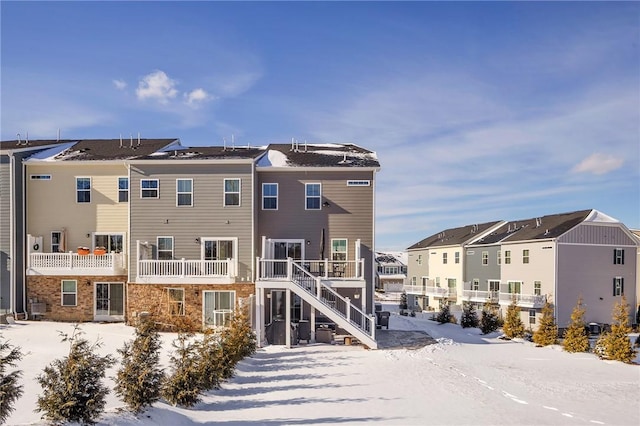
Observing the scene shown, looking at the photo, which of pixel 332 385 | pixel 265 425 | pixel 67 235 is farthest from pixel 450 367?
pixel 67 235

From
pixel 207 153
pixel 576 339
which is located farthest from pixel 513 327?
pixel 207 153

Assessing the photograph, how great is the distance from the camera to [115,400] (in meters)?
10.5

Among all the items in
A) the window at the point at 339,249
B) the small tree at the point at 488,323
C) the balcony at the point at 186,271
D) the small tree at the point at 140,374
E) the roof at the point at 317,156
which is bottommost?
the small tree at the point at 488,323

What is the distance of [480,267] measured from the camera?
134ft

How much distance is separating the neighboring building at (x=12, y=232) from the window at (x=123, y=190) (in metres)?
4.62

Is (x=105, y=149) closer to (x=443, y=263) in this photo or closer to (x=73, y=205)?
(x=73, y=205)

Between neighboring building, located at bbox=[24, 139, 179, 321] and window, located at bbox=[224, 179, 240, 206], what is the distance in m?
4.83

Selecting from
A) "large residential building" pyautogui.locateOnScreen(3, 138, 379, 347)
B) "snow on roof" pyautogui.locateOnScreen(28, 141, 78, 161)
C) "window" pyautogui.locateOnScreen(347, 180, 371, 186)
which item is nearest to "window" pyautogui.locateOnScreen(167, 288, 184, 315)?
"large residential building" pyautogui.locateOnScreen(3, 138, 379, 347)

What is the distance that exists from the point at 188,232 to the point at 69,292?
6491 millimetres

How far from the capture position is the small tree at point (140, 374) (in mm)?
9328

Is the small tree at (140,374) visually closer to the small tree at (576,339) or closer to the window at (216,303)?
the window at (216,303)

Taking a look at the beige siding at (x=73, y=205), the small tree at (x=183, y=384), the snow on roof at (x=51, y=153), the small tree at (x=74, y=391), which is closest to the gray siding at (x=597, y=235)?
the beige siding at (x=73, y=205)

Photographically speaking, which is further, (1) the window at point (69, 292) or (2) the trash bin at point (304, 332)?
(1) the window at point (69, 292)

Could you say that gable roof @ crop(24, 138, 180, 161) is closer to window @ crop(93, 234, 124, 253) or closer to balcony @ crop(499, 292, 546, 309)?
window @ crop(93, 234, 124, 253)
